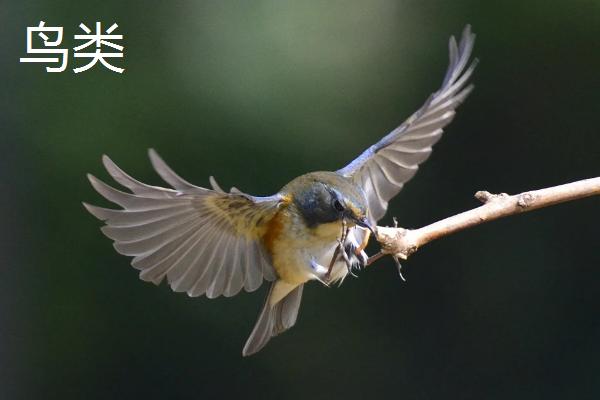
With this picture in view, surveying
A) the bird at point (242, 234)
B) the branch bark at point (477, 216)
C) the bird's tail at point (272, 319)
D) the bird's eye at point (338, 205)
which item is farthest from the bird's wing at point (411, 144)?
the branch bark at point (477, 216)

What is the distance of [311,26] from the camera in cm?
520

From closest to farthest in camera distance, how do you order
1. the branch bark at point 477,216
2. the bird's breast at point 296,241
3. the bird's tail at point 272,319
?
the branch bark at point 477,216 < the bird's breast at point 296,241 < the bird's tail at point 272,319

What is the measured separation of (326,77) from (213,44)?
1.91 feet

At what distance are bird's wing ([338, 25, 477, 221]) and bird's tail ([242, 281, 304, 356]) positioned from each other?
1.27 ft

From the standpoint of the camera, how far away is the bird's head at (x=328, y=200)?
275 cm

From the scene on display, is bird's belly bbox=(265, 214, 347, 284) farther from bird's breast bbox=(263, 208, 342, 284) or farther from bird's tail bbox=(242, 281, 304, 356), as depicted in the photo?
bird's tail bbox=(242, 281, 304, 356)

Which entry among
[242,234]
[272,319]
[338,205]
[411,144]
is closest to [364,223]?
[338,205]

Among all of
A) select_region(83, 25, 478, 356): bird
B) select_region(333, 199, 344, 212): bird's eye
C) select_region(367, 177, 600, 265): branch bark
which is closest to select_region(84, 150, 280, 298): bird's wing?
select_region(83, 25, 478, 356): bird

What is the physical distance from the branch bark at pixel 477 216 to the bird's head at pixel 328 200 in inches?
7.0

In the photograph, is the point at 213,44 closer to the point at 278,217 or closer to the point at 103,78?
the point at 103,78

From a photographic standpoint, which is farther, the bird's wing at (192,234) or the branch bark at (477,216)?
the bird's wing at (192,234)

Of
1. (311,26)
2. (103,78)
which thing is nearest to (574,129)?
(311,26)

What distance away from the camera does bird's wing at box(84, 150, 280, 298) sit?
103 inches

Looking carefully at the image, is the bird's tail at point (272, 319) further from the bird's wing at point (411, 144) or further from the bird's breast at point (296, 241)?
the bird's wing at point (411, 144)
